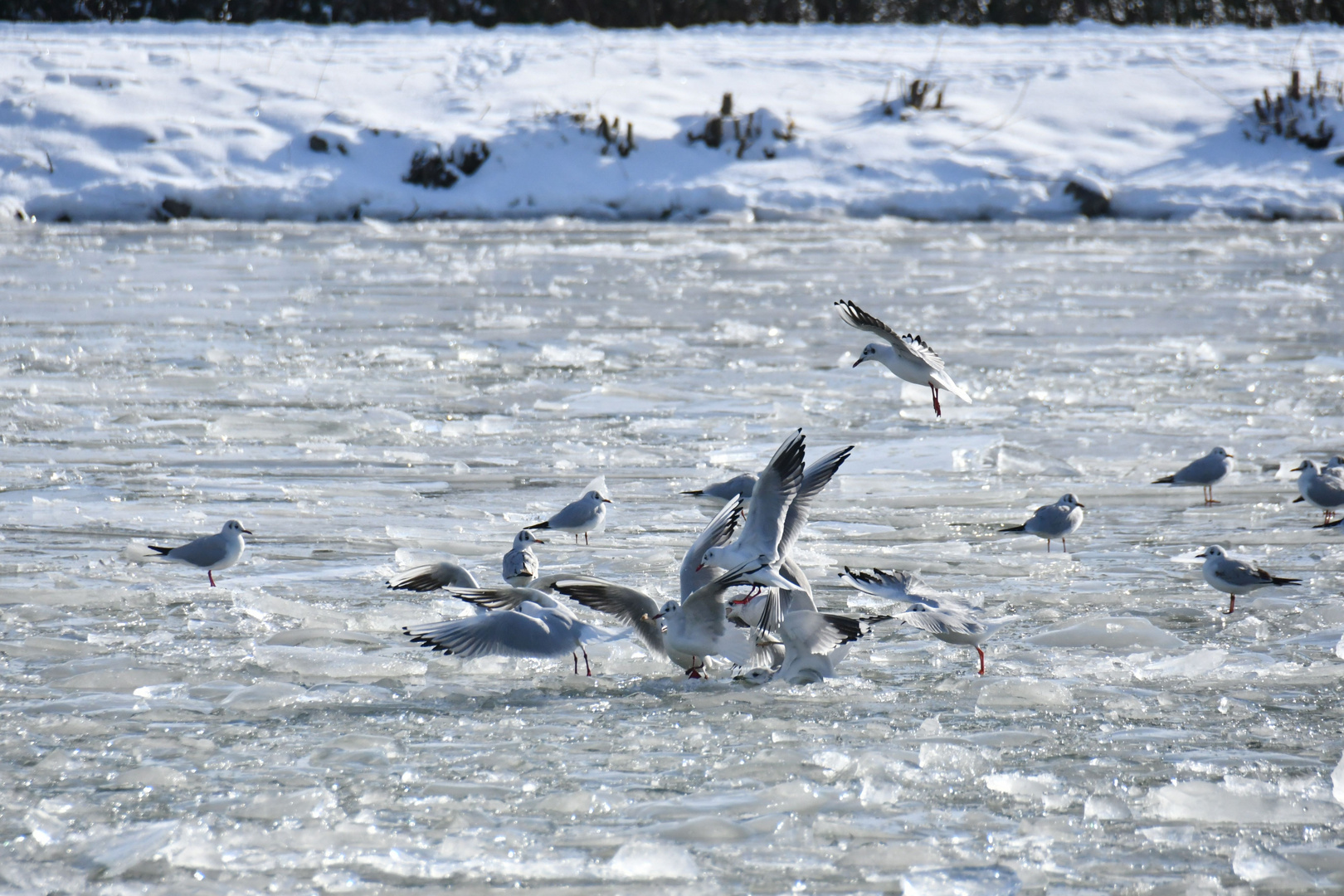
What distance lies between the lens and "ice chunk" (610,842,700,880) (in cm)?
281

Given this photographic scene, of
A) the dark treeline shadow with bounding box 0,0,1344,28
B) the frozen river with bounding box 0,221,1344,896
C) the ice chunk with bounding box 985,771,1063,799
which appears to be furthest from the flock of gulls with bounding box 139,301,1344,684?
Result: the dark treeline shadow with bounding box 0,0,1344,28

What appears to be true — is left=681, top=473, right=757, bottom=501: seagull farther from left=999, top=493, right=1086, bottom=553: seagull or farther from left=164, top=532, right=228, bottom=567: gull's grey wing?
left=164, top=532, right=228, bottom=567: gull's grey wing

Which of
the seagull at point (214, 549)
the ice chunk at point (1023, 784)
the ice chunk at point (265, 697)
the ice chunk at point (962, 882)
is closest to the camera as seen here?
the ice chunk at point (962, 882)

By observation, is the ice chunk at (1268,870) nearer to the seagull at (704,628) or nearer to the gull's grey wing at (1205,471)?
the seagull at (704,628)

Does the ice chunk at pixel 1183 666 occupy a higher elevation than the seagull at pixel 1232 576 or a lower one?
lower

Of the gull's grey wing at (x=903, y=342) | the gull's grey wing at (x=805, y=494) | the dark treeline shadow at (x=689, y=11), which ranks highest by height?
the dark treeline shadow at (x=689, y=11)

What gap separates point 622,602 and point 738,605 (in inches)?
13.2

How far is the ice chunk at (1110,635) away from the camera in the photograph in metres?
4.29

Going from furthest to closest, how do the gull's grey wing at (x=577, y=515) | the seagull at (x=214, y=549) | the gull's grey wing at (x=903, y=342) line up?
the gull's grey wing at (x=577, y=515), the seagull at (x=214, y=549), the gull's grey wing at (x=903, y=342)

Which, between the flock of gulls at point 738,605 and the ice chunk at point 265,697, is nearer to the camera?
the ice chunk at point 265,697

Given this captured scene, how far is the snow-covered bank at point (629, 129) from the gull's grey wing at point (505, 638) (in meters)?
15.3

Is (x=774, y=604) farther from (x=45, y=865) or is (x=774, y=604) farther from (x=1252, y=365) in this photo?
(x=1252, y=365)

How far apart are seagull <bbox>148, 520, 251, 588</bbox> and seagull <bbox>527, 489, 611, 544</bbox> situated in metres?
1.00

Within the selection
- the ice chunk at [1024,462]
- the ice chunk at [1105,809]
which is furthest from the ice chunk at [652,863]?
the ice chunk at [1024,462]
